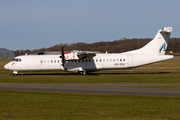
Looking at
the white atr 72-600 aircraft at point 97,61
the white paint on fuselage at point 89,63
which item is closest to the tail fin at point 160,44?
the white atr 72-600 aircraft at point 97,61

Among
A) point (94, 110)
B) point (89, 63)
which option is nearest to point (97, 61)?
point (89, 63)

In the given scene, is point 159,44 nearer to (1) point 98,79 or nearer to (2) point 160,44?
(2) point 160,44

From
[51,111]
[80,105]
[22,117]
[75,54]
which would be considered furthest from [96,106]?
[75,54]

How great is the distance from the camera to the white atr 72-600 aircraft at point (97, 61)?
3762cm

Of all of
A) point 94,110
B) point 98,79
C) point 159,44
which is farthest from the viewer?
point 159,44

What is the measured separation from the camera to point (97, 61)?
38.1 m

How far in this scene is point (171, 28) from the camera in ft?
124

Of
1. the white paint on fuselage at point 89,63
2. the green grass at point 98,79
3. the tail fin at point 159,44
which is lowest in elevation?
the green grass at point 98,79

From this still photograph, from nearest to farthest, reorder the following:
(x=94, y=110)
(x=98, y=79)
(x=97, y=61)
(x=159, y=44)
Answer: (x=94, y=110) < (x=98, y=79) < (x=97, y=61) < (x=159, y=44)

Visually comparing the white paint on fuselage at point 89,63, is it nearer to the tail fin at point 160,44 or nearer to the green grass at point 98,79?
Result: the tail fin at point 160,44

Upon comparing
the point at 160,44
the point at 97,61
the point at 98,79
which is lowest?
the point at 98,79

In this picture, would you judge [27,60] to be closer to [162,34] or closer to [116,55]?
[116,55]

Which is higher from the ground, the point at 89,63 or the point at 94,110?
the point at 89,63

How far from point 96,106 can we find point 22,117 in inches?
184
